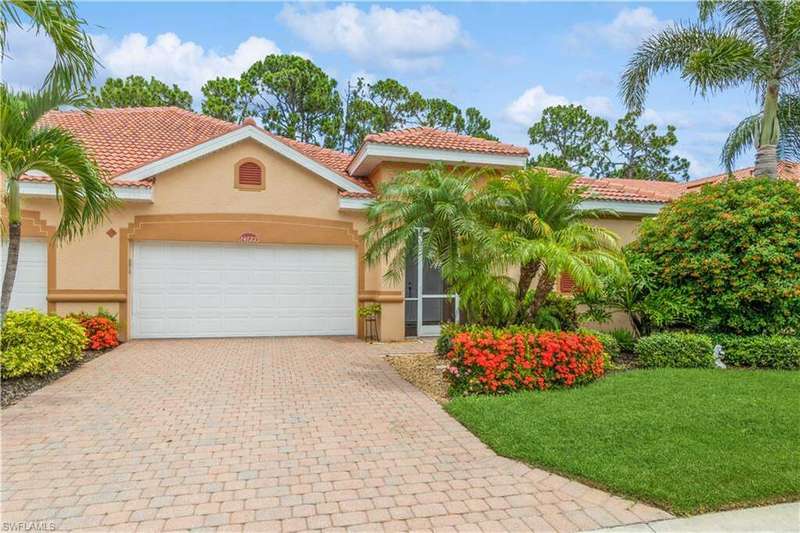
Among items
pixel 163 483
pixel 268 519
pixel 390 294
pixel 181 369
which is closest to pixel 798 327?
pixel 390 294

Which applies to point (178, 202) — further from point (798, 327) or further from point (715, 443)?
point (798, 327)

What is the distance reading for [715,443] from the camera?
5.27 metres

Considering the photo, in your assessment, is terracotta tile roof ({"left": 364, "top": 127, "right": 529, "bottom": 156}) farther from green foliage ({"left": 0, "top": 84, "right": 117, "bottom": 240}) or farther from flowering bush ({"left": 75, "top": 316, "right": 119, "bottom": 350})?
flowering bush ({"left": 75, "top": 316, "right": 119, "bottom": 350})

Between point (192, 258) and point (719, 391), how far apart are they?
1185 cm

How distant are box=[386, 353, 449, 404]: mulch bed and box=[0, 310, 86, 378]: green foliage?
6109mm

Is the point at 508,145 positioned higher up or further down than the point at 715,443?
higher up

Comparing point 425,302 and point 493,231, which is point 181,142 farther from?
point 493,231

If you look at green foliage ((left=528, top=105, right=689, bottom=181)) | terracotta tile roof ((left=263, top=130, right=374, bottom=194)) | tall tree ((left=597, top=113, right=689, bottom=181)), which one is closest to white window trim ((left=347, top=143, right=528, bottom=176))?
terracotta tile roof ((left=263, top=130, right=374, bottom=194))

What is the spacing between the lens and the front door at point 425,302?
44.7 ft

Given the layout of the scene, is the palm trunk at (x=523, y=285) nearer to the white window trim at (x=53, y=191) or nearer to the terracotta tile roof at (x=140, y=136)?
the terracotta tile roof at (x=140, y=136)

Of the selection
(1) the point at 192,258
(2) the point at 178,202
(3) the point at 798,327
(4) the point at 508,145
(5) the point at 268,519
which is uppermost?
(4) the point at 508,145

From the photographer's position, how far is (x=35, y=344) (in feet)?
27.1

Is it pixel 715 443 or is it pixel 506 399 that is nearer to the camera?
pixel 715 443

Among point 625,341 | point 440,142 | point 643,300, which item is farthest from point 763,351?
point 440,142
